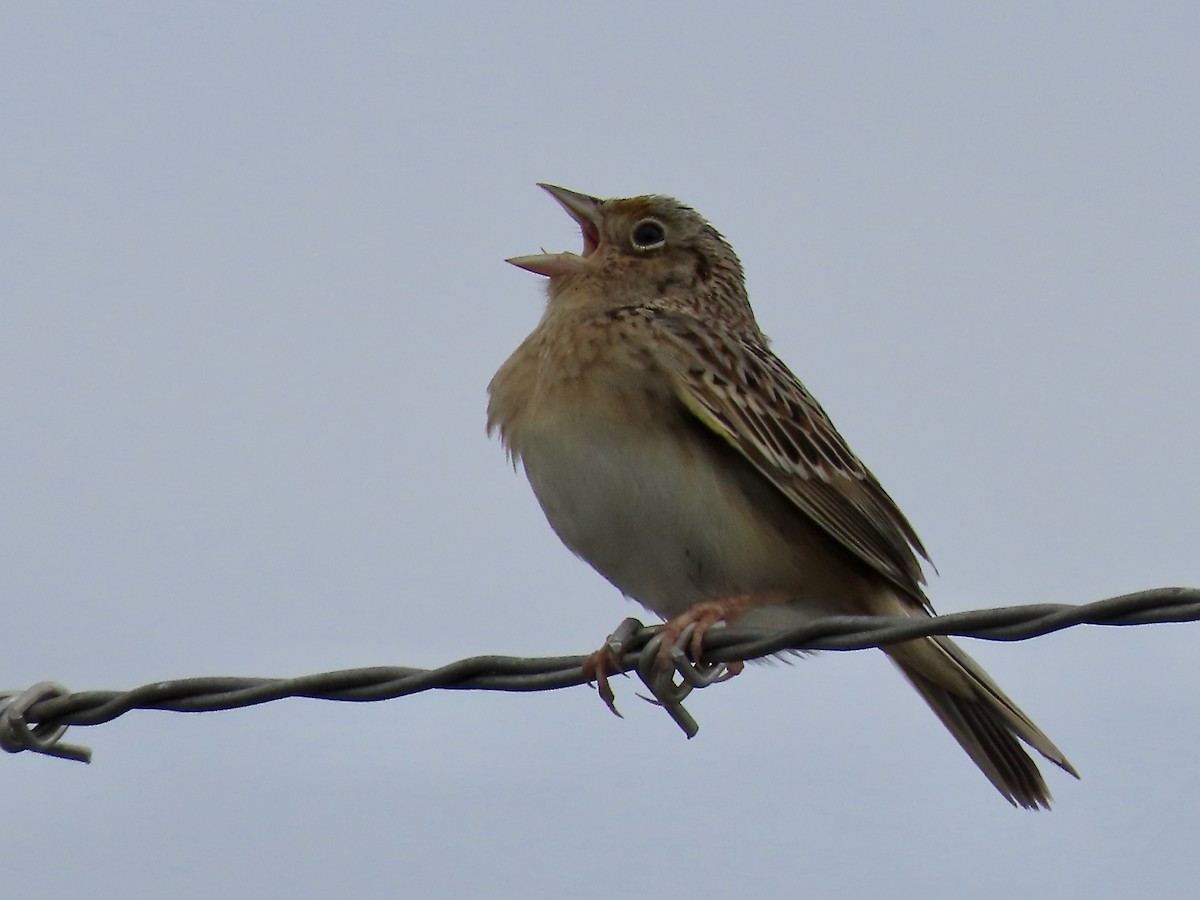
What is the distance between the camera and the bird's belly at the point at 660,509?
5664 millimetres

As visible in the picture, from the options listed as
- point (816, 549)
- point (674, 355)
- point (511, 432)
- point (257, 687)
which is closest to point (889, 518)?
point (816, 549)

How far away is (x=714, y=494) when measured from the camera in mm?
5727

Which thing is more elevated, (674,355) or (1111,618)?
(674,355)

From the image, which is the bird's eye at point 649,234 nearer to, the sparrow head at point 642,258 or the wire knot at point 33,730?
the sparrow head at point 642,258

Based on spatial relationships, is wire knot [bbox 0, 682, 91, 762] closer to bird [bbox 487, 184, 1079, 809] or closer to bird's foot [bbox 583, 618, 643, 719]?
bird's foot [bbox 583, 618, 643, 719]

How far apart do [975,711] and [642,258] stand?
90.0 inches

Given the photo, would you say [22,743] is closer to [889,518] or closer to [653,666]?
[653,666]

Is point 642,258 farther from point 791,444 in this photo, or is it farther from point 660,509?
point 660,509

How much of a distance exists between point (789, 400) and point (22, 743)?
3208 mm

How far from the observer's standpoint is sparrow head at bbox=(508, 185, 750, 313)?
268 inches

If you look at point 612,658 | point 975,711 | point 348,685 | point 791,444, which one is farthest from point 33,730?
point 975,711

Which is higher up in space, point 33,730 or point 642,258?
point 642,258

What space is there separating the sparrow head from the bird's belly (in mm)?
1082

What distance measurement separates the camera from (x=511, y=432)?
19.8ft
